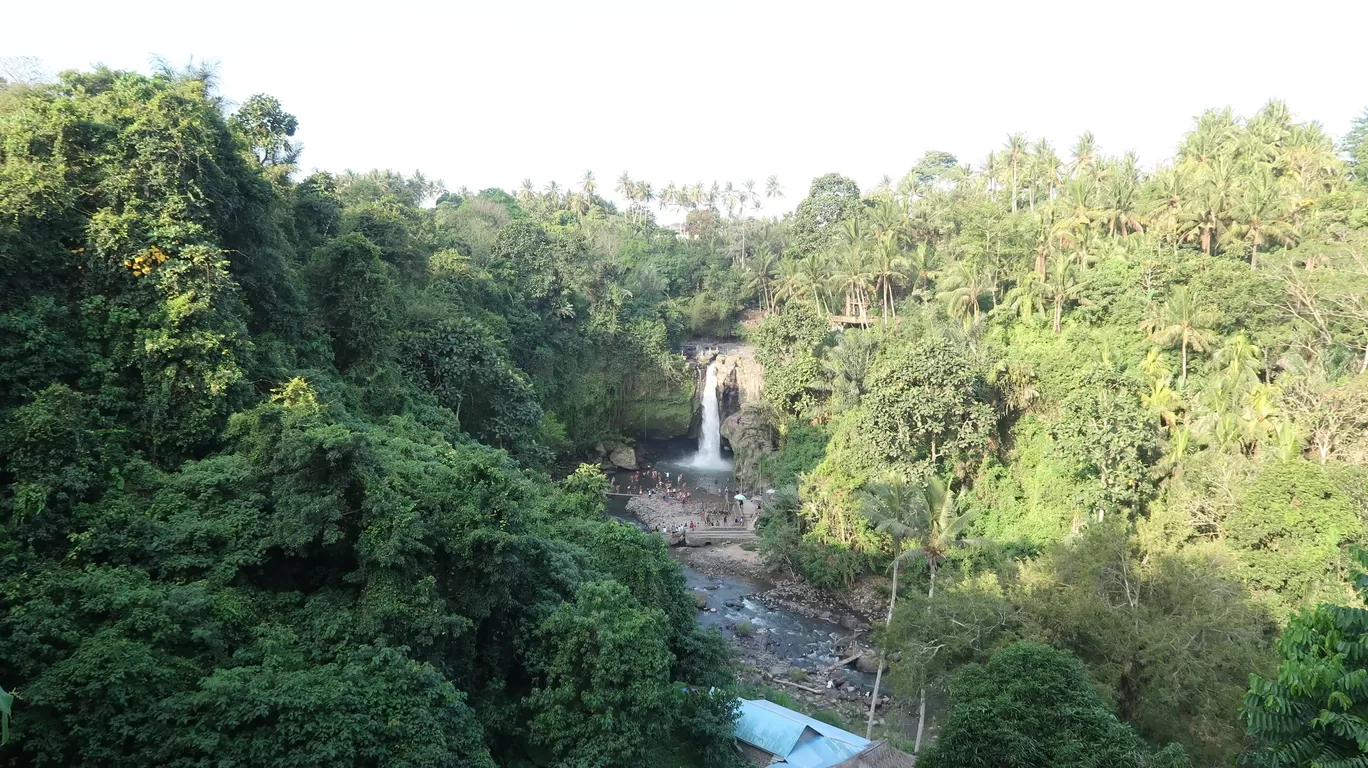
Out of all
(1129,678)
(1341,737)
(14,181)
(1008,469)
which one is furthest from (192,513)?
(1008,469)

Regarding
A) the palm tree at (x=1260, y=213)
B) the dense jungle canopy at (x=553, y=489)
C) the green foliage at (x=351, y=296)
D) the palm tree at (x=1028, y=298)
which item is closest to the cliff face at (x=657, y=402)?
the dense jungle canopy at (x=553, y=489)

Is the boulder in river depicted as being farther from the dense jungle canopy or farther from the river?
the river

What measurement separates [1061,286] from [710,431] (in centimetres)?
2301

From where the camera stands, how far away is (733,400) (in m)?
47.7

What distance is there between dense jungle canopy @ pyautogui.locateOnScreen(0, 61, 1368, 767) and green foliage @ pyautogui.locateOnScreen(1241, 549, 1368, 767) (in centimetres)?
4

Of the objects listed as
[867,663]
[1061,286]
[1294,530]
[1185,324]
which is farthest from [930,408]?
[1294,530]

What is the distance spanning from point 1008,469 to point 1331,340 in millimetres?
10105

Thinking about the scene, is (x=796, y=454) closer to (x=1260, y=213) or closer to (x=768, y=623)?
(x=768, y=623)

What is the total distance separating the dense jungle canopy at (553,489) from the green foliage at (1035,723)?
2.5 inches

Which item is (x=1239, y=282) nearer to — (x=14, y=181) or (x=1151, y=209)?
(x=1151, y=209)

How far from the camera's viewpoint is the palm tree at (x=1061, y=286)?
2977 cm

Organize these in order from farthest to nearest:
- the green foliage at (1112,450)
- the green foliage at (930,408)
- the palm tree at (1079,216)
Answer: the palm tree at (1079,216) → the green foliage at (930,408) → the green foliage at (1112,450)

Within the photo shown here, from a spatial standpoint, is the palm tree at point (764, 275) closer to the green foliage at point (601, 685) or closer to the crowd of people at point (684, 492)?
the crowd of people at point (684, 492)

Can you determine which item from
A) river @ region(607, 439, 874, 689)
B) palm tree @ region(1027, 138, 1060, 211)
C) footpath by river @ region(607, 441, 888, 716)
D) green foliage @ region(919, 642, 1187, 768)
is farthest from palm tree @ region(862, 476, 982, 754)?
palm tree @ region(1027, 138, 1060, 211)
